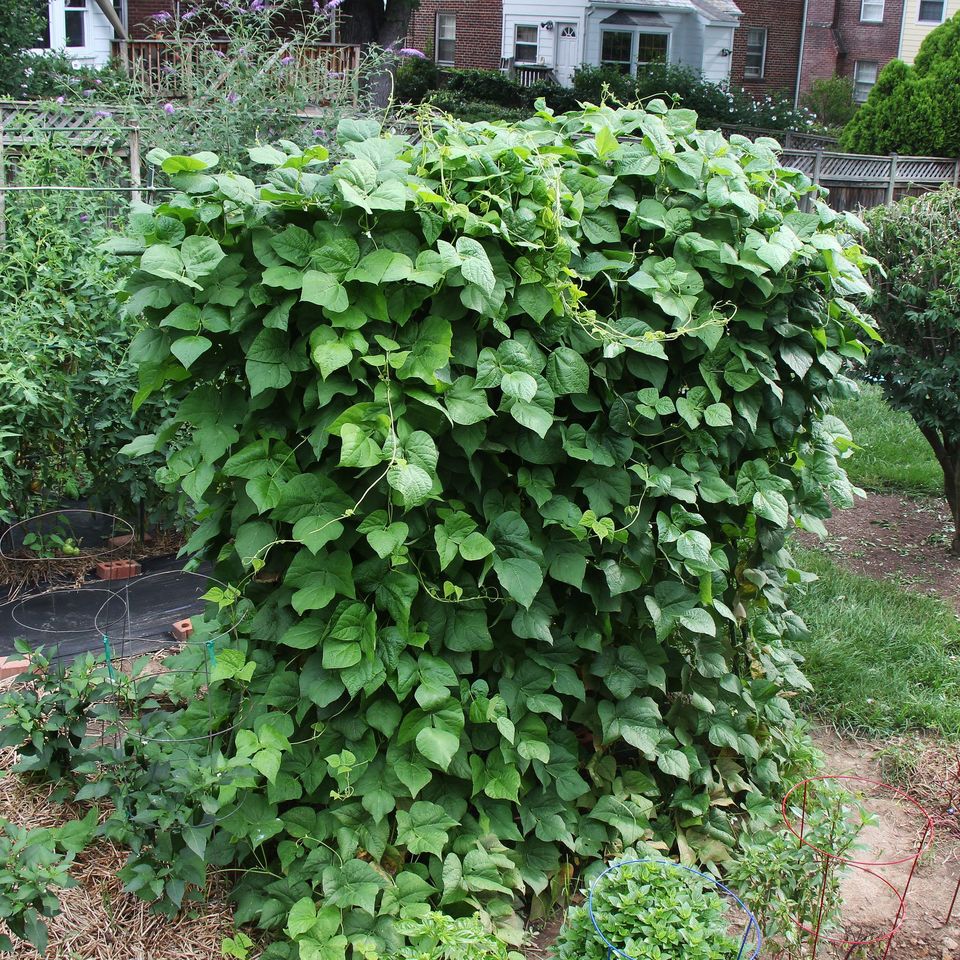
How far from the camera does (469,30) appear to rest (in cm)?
2714

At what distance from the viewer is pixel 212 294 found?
7.59ft

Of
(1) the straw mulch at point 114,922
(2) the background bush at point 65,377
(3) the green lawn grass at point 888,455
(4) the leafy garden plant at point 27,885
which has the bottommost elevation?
(1) the straw mulch at point 114,922

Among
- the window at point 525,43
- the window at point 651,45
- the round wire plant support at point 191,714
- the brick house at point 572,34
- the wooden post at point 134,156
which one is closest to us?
the round wire plant support at point 191,714

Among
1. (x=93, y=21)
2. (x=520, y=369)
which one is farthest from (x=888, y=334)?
(x=93, y=21)

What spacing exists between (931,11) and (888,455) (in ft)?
95.7

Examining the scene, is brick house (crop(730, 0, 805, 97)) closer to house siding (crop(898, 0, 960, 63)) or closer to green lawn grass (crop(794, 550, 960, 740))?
house siding (crop(898, 0, 960, 63))

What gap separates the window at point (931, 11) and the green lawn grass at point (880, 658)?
103 feet

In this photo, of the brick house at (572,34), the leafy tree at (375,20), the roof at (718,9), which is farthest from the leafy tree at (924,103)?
the roof at (718,9)

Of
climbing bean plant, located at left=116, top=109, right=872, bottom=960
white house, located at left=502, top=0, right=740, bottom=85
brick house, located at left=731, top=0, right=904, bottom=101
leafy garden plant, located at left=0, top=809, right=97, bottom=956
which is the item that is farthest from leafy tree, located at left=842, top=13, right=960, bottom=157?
leafy garden plant, located at left=0, top=809, right=97, bottom=956

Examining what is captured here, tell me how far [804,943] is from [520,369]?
5.59 ft

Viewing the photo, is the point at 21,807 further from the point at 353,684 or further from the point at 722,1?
the point at 722,1

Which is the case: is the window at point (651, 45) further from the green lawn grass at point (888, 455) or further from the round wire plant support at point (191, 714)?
the round wire plant support at point (191, 714)

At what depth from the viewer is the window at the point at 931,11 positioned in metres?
29.7

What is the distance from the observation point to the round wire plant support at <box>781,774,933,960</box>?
2.48m
